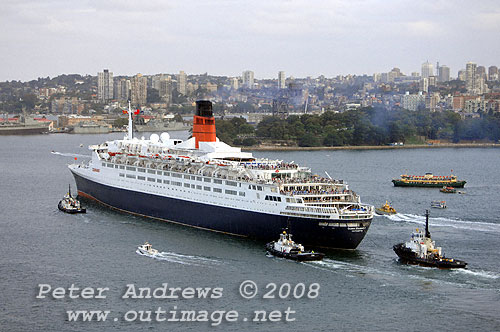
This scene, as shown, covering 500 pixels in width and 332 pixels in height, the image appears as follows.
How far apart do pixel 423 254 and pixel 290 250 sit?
4.42 metres

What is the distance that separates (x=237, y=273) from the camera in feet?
81.7

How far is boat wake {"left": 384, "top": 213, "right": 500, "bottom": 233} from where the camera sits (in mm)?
32219

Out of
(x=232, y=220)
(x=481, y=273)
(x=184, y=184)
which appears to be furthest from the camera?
(x=184, y=184)

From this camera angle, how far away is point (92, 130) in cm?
11862

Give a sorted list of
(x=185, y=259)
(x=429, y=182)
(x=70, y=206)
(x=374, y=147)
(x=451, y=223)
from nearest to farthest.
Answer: (x=185, y=259), (x=451, y=223), (x=70, y=206), (x=429, y=182), (x=374, y=147)

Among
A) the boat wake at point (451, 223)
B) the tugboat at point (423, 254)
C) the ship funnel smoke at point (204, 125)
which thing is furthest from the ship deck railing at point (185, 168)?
the boat wake at point (451, 223)

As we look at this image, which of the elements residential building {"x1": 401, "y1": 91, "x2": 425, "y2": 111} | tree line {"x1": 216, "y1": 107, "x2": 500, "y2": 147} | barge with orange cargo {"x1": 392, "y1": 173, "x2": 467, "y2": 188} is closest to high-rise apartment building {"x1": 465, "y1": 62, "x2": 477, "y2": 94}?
residential building {"x1": 401, "y1": 91, "x2": 425, "y2": 111}

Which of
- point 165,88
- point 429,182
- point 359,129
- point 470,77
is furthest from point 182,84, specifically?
point 429,182

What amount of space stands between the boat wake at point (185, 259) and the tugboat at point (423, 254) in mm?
6215

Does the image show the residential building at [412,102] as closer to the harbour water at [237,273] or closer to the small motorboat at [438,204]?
the harbour water at [237,273]

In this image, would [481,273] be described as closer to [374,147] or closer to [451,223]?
[451,223]

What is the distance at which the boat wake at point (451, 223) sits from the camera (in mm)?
32219

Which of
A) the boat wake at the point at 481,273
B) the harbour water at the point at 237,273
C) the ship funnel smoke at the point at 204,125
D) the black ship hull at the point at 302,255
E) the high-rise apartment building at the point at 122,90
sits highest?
the high-rise apartment building at the point at 122,90

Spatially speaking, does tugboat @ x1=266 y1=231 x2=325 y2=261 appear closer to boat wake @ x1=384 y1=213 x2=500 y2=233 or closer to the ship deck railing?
the ship deck railing
